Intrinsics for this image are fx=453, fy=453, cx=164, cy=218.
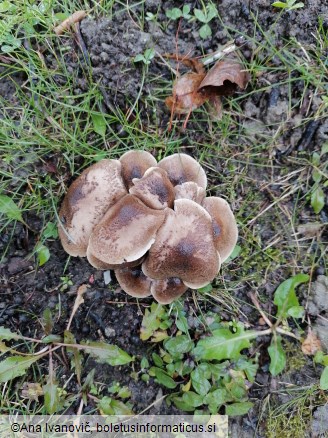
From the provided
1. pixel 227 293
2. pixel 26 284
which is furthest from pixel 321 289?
pixel 26 284

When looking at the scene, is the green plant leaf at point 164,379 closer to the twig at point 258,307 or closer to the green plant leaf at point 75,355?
the green plant leaf at point 75,355

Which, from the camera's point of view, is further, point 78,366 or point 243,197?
point 243,197

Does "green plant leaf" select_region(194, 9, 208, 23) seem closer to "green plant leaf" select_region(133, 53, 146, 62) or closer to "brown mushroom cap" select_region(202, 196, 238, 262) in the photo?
"green plant leaf" select_region(133, 53, 146, 62)

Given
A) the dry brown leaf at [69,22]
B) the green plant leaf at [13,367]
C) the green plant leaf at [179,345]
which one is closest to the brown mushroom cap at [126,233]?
the green plant leaf at [179,345]

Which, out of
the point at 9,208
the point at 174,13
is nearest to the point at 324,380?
the point at 9,208

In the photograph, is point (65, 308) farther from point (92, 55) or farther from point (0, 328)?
point (92, 55)

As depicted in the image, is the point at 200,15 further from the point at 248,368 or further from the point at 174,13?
the point at 248,368
